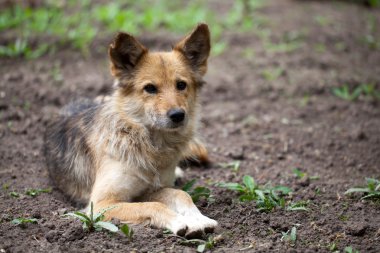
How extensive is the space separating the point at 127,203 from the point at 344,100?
500 cm

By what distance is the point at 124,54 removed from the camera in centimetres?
536

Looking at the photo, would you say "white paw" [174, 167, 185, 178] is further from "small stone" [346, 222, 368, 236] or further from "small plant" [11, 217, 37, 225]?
"small stone" [346, 222, 368, 236]

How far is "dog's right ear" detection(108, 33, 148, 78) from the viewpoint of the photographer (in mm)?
5211

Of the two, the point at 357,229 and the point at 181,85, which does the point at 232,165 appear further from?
the point at 357,229

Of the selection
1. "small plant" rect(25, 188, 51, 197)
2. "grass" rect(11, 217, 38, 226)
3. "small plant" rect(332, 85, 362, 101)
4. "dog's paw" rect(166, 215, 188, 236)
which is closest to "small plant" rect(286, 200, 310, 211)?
"dog's paw" rect(166, 215, 188, 236)

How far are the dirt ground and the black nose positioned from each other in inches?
37.8

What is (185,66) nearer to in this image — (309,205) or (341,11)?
(309,205)

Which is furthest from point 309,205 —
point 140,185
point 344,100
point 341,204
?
point 344,100

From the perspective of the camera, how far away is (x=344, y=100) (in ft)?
28.1

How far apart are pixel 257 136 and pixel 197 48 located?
2318 mm

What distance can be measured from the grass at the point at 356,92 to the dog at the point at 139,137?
12.4 feet

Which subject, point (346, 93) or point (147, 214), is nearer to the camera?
point (147, 214)

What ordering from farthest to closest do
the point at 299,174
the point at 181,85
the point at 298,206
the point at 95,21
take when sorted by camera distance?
the point at 95,21 < the point at 299,174 < the point at 181,85 < the point at 298,206

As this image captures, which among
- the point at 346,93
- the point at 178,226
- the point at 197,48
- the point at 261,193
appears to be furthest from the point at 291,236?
the point at 346,93
